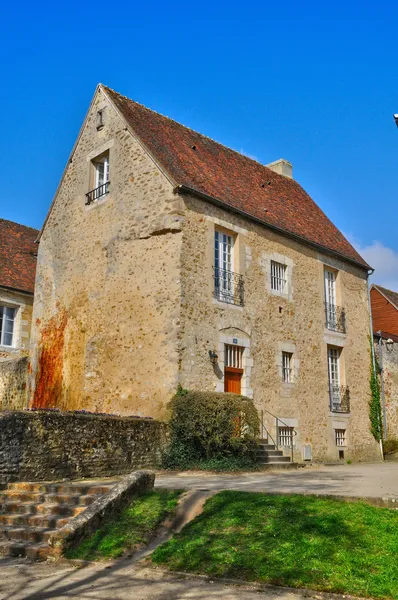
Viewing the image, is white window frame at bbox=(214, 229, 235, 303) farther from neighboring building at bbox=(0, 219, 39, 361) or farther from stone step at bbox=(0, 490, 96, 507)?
neighboring building at bbox=(0, 219, 39, 361)

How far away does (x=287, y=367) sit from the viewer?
1639 cm

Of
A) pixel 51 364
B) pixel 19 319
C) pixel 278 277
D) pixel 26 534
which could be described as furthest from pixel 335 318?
pixel 26 534

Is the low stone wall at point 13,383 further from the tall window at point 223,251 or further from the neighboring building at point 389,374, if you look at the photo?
A: the neighboring building at point 389,374

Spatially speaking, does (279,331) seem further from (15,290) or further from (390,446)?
(15,290)

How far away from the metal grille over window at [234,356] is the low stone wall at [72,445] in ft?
9.46

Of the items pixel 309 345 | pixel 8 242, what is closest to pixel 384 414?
pixel 309 345

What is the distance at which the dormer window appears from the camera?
16594 mm

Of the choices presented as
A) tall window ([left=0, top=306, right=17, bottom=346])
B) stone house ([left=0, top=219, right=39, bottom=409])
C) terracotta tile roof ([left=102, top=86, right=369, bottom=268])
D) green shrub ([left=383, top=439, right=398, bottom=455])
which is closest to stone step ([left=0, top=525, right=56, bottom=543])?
terracotta tile roof ([left=102, top=86, right=369, bottom=268])

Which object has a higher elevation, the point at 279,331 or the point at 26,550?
the point at 279,331

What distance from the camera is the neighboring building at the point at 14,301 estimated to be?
19.5 metres

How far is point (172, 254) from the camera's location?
14008 millimetres

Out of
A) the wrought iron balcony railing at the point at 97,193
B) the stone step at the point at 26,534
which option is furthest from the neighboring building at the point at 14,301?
the stone step at the point at 26,534

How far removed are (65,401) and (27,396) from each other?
6.73 feet

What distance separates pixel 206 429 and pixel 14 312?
9955 mm
